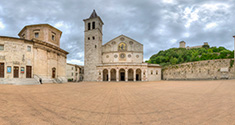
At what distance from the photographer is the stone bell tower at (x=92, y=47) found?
1682 inches

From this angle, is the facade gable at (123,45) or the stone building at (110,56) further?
the facade gable at (123,45)

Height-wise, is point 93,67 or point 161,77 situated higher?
point 93,67

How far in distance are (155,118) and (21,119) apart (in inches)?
196

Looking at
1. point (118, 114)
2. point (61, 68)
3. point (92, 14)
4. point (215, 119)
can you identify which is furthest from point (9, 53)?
point (92, 14)

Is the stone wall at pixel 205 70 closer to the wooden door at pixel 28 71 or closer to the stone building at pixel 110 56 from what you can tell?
the stone building at pixel 110 56

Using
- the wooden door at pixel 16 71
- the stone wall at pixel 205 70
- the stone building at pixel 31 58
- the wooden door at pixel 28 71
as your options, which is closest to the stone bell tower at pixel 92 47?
the stone building at pixel 31 58

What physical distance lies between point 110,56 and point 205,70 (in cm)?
3085

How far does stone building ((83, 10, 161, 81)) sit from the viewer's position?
4216cm

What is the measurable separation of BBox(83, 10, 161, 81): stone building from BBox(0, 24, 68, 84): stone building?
13.5 meters

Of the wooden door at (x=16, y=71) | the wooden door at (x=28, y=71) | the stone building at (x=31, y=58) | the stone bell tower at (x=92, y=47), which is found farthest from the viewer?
the stone bell tower at (x=92, y=47)

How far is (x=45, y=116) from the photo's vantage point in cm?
468

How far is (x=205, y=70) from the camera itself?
31812 mm

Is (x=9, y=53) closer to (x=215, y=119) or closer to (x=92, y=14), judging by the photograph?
(x=215, y=119)

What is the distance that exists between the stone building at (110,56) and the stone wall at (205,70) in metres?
7.78
